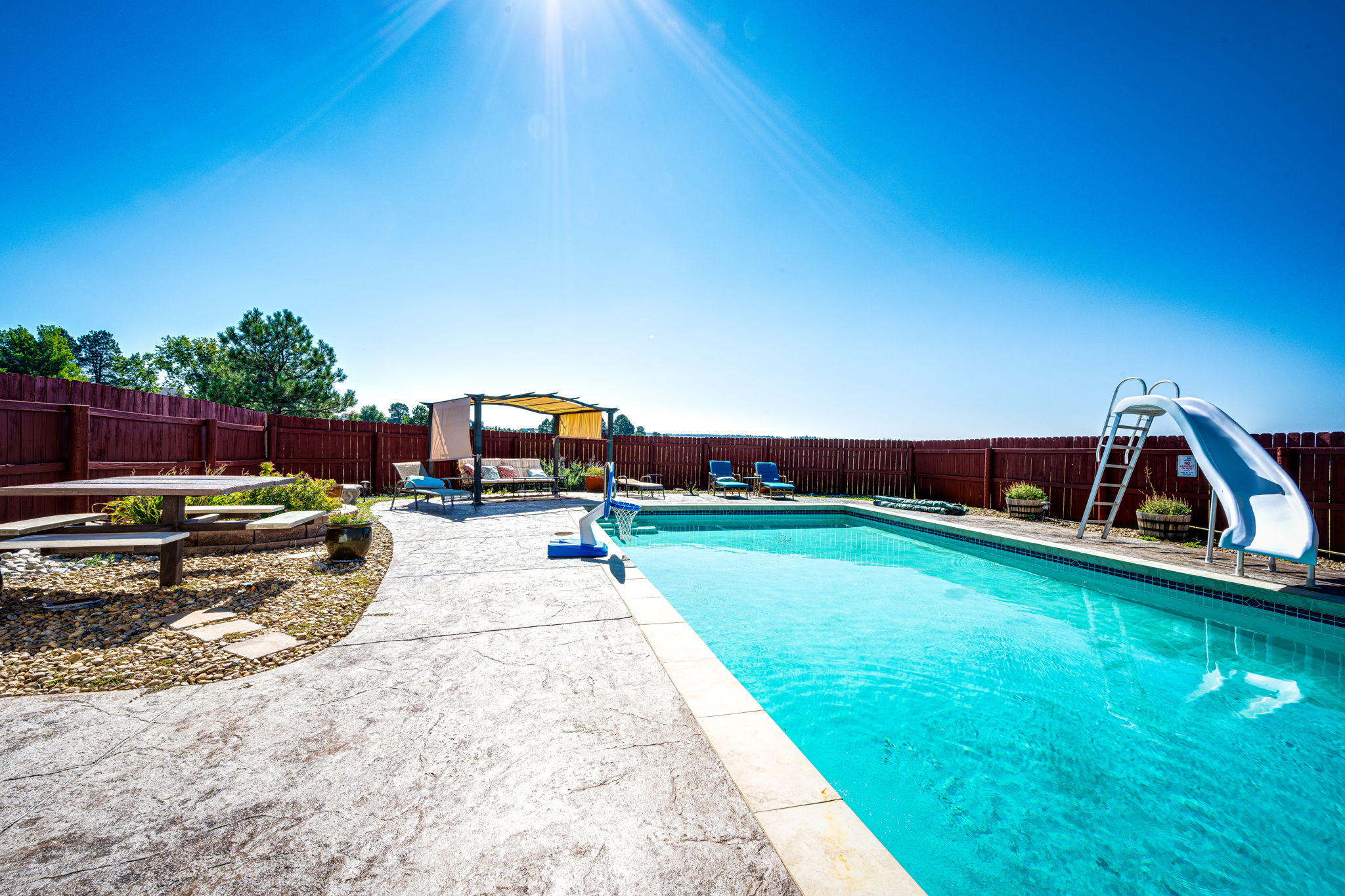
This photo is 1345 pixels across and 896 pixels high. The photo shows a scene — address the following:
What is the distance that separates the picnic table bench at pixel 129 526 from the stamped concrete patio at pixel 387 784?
5.58 ft

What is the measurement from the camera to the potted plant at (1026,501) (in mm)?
9508

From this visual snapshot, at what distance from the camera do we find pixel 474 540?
5992 mm

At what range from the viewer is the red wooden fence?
506 centimetres

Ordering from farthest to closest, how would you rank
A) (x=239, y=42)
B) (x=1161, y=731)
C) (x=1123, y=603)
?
(x=239, y=42) → (x=1123, y=603) → (x=1161, y=731)

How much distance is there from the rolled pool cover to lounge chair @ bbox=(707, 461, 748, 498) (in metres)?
3.17

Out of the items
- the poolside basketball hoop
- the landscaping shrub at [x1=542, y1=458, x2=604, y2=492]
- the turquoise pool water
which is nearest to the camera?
the turquoise pool water

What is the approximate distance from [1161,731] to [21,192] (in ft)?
68.7

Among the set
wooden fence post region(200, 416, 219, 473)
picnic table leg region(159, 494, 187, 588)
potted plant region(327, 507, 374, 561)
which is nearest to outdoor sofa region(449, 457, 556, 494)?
wooden fence post region(200, 416, 219, 473)

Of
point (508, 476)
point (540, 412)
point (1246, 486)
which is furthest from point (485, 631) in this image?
point (540, 412)

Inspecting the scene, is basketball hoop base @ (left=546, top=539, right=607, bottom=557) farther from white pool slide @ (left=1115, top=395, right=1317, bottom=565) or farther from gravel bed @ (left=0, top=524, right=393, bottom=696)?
white pool slide @ (left=1115, top=395, right=1317, bottom=565)

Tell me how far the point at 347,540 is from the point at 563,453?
9207 mm

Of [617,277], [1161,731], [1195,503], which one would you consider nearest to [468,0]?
[617,277]

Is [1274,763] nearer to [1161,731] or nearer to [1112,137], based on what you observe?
[1161,731]

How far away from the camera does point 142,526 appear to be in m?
4.23
